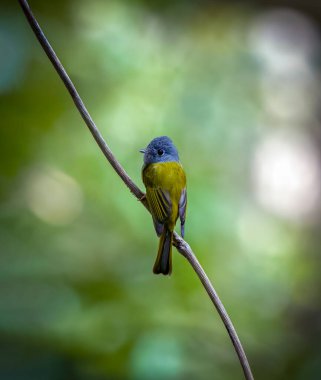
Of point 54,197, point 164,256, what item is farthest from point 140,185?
point 164,256

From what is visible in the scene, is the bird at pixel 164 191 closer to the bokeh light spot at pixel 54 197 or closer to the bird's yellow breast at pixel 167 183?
the bird's yellow breast at pixel 167 183

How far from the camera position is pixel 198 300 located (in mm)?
2531

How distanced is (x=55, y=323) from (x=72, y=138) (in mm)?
823

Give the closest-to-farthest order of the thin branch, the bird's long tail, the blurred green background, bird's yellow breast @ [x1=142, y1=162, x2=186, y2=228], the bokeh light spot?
the thin branch, the bird's long tail, bird's yellow breast @ [x1=142, y1=162, x2=186, y2=228], the blurred green background, the bokeh light spot

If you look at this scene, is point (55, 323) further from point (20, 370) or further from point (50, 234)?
point (50, 234)

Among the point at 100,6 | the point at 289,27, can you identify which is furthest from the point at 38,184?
the point at 289,27

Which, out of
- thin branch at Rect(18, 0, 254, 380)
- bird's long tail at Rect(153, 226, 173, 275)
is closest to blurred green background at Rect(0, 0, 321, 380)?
bird's long tail at Rect(153, 226, 173, 275)

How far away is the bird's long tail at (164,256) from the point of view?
130 centimetres

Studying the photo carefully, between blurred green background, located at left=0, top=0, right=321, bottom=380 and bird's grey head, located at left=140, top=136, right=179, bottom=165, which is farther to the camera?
blurred green background, located at left=0, top=0, right=321, bottom=380

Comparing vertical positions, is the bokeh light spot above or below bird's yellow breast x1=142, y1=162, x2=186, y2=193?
above

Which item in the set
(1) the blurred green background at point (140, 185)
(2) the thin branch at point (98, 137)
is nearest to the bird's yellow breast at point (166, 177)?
(2) the thin branch at point (98, 137)

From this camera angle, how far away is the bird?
1346 millimetres

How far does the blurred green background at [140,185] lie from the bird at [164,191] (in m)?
0.92

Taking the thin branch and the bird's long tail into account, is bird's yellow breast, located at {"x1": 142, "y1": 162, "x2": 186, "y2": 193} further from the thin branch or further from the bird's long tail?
the thin branch
